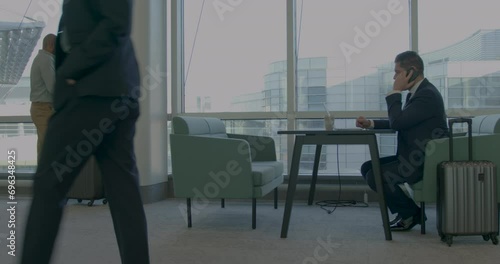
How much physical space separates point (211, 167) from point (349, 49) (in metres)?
2.18

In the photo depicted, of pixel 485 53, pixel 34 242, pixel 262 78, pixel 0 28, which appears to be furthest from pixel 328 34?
pixel 34 242

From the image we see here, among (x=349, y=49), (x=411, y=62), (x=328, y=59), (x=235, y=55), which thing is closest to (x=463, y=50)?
(x=349, y=49)

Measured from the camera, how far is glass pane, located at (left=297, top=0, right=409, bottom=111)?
463 centimetres

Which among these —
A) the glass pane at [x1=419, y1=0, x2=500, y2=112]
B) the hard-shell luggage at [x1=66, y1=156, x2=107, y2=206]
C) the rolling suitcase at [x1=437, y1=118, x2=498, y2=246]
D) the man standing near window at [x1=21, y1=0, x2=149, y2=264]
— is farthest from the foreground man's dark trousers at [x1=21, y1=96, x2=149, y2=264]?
the glass pane at [x1=419, y1=0, x2=500, y2=112]

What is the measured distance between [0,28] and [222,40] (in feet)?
7.93

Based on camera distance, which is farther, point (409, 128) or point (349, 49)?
point (349, 49)

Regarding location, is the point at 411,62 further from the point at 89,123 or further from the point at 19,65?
the point at 19,65

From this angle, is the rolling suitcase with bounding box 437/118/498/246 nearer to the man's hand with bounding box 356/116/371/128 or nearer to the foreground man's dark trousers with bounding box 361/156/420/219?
the foreground man's dark trousers with bounding box 361/156/420/219

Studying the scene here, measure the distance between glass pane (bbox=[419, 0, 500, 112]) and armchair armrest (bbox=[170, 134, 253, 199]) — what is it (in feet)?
7.66

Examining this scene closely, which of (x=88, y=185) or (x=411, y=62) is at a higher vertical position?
(x=411, y=62)

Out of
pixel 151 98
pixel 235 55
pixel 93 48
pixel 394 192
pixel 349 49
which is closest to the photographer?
pixel 93 48

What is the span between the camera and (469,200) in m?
2.67

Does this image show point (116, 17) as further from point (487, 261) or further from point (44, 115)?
point (44, 115)

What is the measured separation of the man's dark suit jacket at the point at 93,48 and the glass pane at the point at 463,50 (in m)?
3.65
